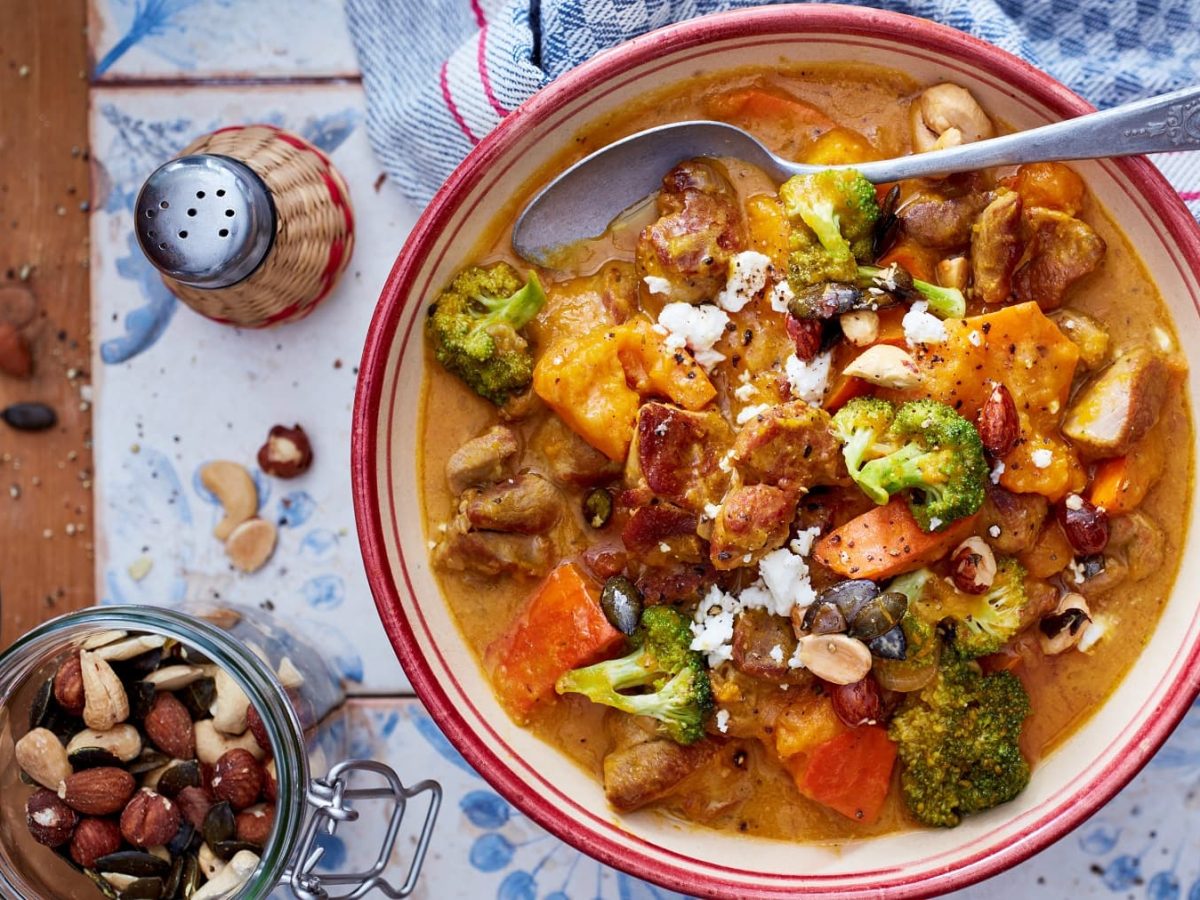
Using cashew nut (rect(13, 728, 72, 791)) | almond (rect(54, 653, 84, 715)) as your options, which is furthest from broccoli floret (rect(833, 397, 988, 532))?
cashew nut (rect(13, 728, 72, 791))

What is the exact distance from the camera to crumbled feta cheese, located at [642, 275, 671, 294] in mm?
3047

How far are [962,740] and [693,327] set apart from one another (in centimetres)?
127

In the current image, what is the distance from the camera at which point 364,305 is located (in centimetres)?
361

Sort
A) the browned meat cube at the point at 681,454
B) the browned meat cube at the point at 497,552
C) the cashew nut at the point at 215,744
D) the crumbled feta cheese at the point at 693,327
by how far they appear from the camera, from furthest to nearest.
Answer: the cashew nut at the point at 215,744, the browned meat cube at the point at 497,552, the crumbled feta cheese at the point at 693,327, the browned meat cube at the point at 681,454

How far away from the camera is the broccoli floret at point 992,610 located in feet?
9.73

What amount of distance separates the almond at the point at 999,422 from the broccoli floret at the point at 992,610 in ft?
1.09

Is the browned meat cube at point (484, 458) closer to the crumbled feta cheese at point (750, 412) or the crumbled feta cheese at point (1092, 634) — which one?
the crumbled feta cheese at point (750, 412)

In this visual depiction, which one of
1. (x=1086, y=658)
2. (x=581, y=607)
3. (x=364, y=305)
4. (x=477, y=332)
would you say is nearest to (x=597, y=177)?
(x=477, y=332)

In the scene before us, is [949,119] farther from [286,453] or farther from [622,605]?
[286,453]

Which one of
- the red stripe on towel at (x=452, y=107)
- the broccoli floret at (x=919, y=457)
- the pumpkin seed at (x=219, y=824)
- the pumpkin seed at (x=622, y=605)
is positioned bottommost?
the pumpkin seed at (x=219, y=824)

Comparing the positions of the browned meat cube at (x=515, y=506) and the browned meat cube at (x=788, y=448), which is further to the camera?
the browned meat cube at (x=515, y=506)

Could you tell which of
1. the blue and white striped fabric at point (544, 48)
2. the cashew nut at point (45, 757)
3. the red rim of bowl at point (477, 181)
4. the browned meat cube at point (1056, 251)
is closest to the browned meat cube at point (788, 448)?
the browned meat cube at point (1056, 251)

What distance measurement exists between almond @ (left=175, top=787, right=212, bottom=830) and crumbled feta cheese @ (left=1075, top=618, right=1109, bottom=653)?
2.40 metres

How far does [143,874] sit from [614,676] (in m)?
1.42
